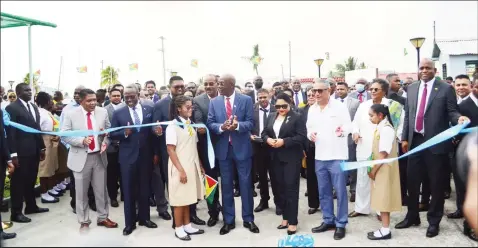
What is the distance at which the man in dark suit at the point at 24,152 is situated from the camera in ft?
20.4

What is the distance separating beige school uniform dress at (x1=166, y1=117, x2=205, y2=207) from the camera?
5.10 meters

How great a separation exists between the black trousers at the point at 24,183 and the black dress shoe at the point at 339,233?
4711mm

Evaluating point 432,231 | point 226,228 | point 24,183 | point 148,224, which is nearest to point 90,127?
point 148,224

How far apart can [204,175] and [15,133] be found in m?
3.16

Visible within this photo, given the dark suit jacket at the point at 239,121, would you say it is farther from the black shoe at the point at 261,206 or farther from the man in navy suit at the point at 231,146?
the black shoe at the point at 261,206

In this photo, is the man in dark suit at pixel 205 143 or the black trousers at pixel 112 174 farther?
the black trousers at pixel 112 174

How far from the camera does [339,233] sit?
16.9 feet

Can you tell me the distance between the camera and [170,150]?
16.6ft

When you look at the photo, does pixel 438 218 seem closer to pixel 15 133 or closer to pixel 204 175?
pixel 204 175

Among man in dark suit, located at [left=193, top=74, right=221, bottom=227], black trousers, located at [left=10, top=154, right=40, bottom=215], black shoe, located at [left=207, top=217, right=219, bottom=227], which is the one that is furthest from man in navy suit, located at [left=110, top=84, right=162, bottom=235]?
black trousers, located at [left=10, top=154, right=40, bottom=215]

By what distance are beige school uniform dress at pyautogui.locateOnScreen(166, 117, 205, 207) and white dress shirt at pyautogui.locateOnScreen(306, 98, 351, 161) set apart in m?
1.65

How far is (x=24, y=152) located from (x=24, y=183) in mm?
490

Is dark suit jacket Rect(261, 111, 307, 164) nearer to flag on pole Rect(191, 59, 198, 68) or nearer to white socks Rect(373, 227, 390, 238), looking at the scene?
white socks Rect(373, 227, 390, 238)

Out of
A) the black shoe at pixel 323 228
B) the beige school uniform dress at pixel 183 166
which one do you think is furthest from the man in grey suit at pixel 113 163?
the black shoe at pixel 323 228
